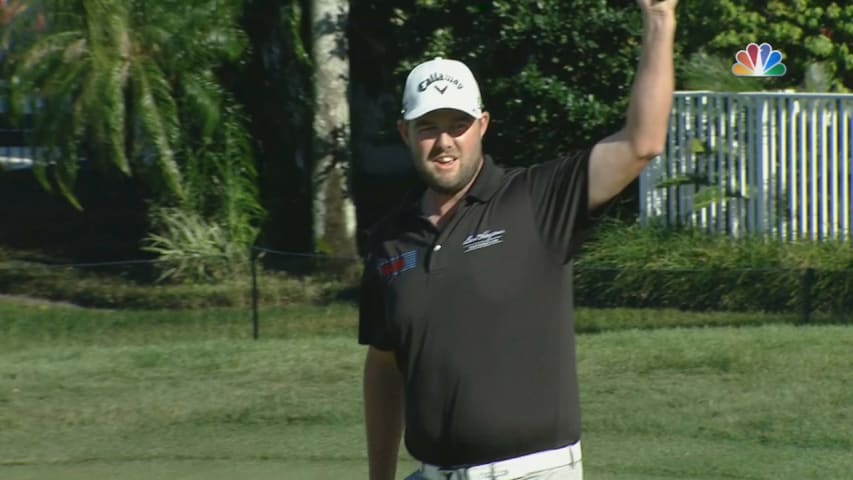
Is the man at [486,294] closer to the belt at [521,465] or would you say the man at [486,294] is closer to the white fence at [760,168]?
the belt at [521,465]

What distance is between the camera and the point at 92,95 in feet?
45.0

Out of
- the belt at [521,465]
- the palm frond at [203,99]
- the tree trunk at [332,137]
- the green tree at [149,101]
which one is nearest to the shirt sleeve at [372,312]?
the belt at [521,465]

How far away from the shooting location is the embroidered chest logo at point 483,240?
3.84 meters

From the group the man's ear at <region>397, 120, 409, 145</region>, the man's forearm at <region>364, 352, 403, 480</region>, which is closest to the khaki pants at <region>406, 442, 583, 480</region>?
the man's forearm at <region>364, 352, 403, 480</region>

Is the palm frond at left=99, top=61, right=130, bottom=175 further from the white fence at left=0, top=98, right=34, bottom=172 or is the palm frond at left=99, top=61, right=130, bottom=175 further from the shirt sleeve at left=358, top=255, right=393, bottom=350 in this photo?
the shirt sleeve at left=358, top=255, right=393, bottom=350

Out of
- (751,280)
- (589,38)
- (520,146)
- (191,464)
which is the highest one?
(589,38)

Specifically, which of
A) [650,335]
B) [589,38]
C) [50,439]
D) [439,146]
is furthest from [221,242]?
[439,146]

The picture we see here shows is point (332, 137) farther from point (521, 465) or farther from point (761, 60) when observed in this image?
point (521, 465)

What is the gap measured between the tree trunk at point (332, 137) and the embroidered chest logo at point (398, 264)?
36.7 ft

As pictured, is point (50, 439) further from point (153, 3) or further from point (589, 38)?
point (589, 38)

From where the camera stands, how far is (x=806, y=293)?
37.1 ft

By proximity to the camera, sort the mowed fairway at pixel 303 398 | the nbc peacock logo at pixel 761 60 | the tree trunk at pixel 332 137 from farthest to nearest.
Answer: the tree trunk at pixel 332 137, the nbc peacock logo at pixel 761 60, the mowed fairway at pixel 303 398

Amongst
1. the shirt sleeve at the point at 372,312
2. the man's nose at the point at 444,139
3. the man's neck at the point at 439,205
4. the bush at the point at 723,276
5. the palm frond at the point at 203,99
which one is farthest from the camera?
the palm frond at the point at 203,99

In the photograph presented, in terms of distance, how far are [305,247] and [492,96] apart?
122 inches
